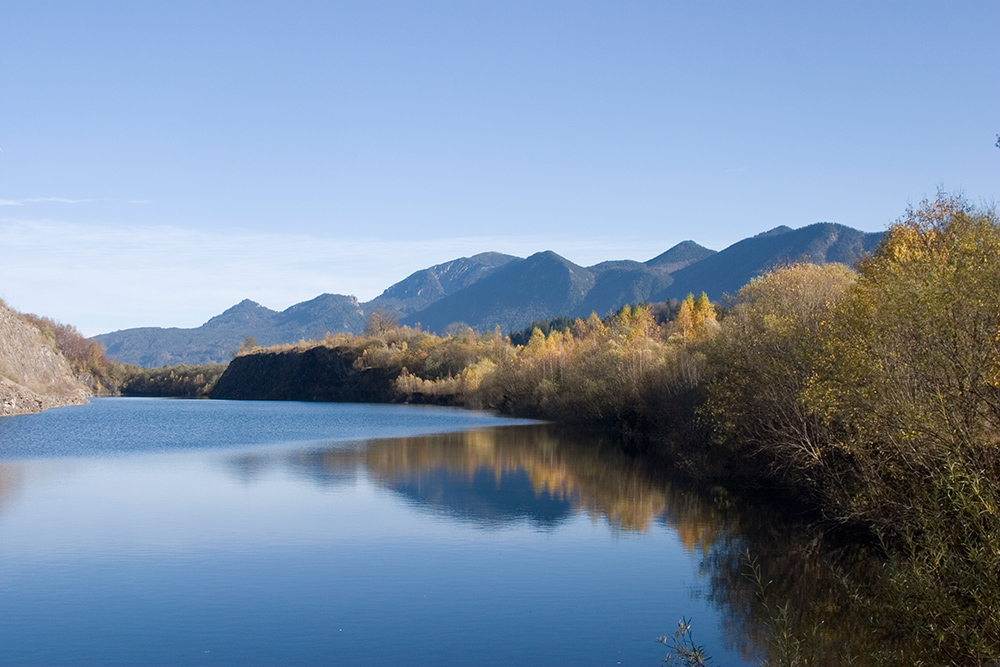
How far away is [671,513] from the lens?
2600 cm

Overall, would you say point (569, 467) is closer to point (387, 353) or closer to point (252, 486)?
point (252, 486)

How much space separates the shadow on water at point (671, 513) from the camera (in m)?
13.9

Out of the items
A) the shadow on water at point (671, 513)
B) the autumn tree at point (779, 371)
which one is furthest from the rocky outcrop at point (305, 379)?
the autumn tree at point (779, 371)

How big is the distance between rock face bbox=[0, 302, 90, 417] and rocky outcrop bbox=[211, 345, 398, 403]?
4076 cm

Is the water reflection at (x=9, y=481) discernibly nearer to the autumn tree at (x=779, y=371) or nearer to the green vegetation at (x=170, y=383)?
the autumn tree at (x=779, y=371)

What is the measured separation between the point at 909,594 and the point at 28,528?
2185 cm

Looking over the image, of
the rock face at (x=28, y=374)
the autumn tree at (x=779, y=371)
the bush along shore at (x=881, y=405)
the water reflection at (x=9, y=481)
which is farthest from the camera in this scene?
the rock face at (x=28, y=374)

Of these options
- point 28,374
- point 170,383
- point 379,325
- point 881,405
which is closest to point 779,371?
point 881,405

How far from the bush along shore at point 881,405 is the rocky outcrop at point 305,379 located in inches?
2956

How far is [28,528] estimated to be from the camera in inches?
883

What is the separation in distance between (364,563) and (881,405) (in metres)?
11.7

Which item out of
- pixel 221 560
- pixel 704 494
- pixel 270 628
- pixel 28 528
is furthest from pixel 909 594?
pixel 28 528

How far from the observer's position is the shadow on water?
13.9m

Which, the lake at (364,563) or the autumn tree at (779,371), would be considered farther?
the autumn tree at (779,371)
